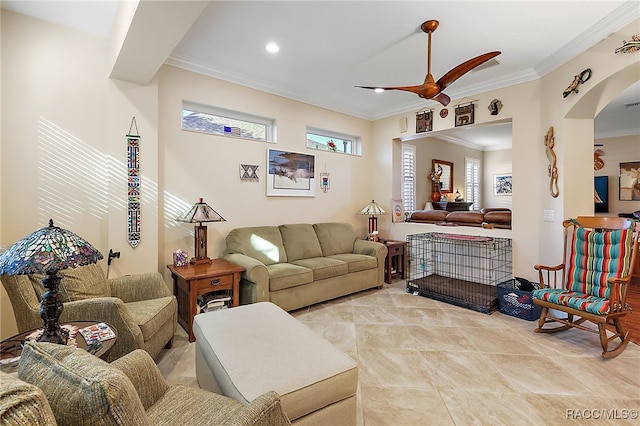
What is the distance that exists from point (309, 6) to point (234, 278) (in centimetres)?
255

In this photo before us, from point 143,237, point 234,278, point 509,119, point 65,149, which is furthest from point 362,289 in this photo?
point 65,149

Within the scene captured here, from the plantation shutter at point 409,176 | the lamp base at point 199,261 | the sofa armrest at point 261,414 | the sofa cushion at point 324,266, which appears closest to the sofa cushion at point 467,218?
the plantation shutter at point 409,176

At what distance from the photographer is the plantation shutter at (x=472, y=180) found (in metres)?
8.10

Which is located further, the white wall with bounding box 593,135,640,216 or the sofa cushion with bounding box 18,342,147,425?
the white wall with bounding box 593,135,640,216

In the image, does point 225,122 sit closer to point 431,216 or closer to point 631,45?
point 431,216

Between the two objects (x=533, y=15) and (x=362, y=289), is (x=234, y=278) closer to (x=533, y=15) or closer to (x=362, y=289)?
(x=362, y=289)

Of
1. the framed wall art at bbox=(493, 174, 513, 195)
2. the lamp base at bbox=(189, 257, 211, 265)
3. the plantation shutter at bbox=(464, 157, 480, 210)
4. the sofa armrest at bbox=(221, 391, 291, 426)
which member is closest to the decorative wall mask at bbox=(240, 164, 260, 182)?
the lamp base at bbox=(189, 257, 211, 265)

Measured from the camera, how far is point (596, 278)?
282cm

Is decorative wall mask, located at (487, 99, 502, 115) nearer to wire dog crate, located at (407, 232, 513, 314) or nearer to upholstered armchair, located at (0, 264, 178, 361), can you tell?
wire dog crate, located at (407, 232, 513, 314)

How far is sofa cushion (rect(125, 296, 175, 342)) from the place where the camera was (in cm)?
213

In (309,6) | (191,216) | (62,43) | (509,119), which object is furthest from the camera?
(509,119)

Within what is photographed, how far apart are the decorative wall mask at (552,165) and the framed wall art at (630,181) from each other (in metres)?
4.51

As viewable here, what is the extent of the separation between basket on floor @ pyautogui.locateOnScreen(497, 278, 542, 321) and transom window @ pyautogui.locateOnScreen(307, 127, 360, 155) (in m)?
3.14

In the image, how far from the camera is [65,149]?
2758mm
